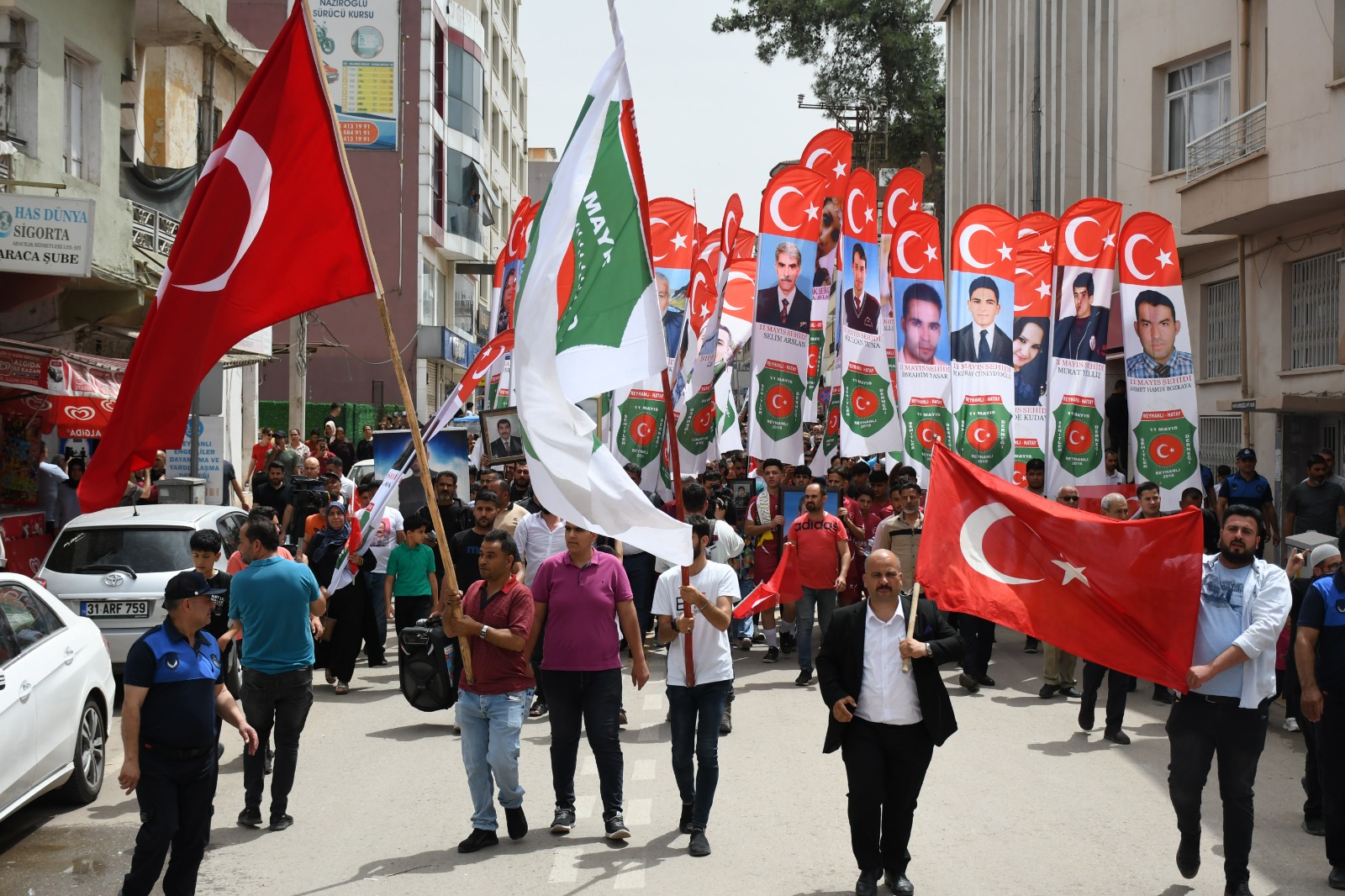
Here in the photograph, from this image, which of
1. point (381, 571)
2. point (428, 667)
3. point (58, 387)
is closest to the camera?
point (428, 667)

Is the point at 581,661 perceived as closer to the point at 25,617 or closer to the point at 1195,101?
the point at 25,617

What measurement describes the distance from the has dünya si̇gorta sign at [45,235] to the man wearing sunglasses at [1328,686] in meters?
12.7

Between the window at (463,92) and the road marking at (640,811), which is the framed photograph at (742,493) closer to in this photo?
the road marking at (640,811)

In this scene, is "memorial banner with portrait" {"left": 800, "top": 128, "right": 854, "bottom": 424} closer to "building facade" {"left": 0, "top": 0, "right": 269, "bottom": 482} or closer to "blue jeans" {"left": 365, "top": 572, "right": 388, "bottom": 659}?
"blue jeans" {"left": 365, "top": 572, "right": 388, "bottom": 659}

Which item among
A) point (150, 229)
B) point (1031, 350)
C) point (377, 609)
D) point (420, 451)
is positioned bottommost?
point (377, 609)

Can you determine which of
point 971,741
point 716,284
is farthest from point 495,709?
point 716,284

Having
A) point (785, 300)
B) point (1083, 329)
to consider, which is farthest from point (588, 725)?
point (1083, 329)

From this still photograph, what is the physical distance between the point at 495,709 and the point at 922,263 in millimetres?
9865

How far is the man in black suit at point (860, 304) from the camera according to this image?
51.0 feet

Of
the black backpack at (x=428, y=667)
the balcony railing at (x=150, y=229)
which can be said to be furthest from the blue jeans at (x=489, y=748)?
the balcony railing at (x=150, y=229)

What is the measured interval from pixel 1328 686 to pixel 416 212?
37962 mm

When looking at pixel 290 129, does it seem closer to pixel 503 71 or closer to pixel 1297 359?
pixel 1297 359

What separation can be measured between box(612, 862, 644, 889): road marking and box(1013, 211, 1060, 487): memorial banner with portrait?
9.42 m

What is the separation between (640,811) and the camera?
819 cm
